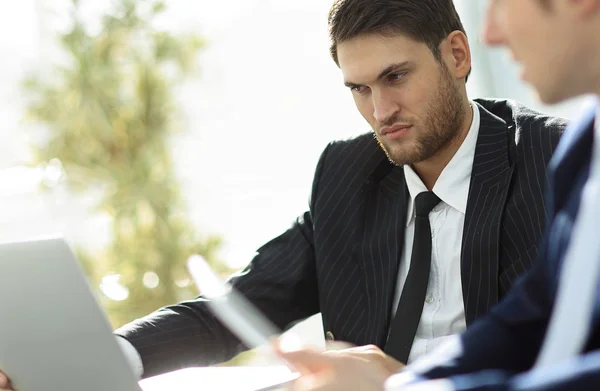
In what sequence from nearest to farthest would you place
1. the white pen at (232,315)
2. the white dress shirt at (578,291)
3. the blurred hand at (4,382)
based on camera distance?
1. the white dress shirt at (578,291)
2. the white pen at (232,315)
3. the blurred hand at (4,382)

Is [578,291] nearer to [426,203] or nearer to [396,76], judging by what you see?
[426,203]

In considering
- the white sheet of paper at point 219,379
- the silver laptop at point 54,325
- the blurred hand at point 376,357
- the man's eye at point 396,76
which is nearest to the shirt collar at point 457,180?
the man's eye at point 396,76

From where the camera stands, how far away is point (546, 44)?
0.90 m

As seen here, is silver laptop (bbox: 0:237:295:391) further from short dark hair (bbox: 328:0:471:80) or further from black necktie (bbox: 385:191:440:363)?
short dark hair (bbox: 328:0:471:80)

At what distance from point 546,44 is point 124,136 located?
109 inches

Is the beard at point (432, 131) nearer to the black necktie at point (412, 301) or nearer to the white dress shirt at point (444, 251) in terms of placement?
the white dress shirt at point (444, 251)

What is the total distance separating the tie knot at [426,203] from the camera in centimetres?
189

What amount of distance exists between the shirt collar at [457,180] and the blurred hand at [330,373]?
39.7 inches

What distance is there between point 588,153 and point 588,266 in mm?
237

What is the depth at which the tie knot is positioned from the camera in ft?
6.20

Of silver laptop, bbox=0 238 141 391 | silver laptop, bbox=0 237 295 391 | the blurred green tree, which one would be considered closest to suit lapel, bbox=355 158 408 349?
silver laptop, bbox=0 237 295 391

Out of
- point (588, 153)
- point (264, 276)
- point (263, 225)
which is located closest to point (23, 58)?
point (263, 225)

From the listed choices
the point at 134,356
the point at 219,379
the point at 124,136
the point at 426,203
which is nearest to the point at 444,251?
the point at 426,203

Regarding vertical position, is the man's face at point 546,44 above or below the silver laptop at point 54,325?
above
